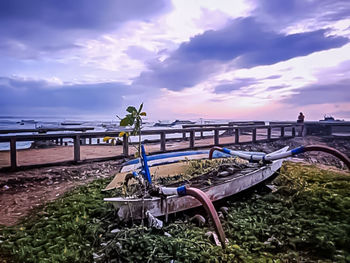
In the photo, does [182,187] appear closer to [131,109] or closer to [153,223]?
[153,223]

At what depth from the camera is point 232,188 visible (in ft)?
13.2

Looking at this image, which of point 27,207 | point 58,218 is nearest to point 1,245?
point 58,218

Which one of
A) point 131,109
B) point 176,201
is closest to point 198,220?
point 176,201

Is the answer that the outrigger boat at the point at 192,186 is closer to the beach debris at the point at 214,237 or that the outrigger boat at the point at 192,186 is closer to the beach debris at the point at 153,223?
the beach debris at the point at 153,223

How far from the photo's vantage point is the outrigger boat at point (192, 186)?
301 centimetres

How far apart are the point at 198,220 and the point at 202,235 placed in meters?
0.54

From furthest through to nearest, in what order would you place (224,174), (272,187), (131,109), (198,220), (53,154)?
(53,154), (272,187), (224,174), (198,220), (131,109)

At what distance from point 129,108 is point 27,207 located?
9.88 feet

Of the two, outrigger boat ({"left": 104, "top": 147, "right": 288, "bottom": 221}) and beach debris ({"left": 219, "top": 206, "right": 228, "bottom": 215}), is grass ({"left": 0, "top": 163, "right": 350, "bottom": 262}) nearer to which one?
beach debris ({"left": 219, "top": 206, "right": 228, "bottom": 215})

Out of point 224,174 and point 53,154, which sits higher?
point 224,174

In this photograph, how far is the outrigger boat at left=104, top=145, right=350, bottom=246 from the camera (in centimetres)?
301

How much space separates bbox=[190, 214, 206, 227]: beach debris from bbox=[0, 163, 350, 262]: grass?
0.15 m

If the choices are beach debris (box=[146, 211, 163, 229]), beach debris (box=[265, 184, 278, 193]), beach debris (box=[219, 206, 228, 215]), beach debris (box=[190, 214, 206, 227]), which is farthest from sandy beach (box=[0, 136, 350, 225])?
beach debris (box=[265, 184, 278, 193])

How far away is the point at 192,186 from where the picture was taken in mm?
3762
